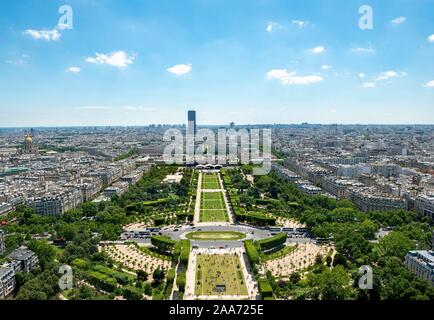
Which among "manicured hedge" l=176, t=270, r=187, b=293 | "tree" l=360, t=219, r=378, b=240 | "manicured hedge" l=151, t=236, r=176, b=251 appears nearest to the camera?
"manicured hedge" l=176, t=270, r=187, b=293

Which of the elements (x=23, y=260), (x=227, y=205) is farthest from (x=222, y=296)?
(x=227, y=205)

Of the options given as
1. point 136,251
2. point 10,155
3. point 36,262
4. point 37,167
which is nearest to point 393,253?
point 136,251

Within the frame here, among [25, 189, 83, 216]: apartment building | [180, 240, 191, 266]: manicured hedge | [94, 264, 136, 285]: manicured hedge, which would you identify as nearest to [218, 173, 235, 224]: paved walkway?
[180, 240, 191, 266]: manicured hedge

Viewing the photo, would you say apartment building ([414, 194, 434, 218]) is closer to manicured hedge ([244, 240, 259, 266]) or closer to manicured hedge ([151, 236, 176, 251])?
manicured hedge ([244, 240, 259, 266])

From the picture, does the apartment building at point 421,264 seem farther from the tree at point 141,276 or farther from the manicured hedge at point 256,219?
the tree at point 141,276

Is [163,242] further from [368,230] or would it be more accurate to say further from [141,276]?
[368,230]

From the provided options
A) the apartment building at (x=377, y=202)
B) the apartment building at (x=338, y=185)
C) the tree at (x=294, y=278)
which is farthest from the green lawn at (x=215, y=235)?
the apartment building at (x=338, y=185)

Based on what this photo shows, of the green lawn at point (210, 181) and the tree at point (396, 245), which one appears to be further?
the green lawn at point (210, 181)
